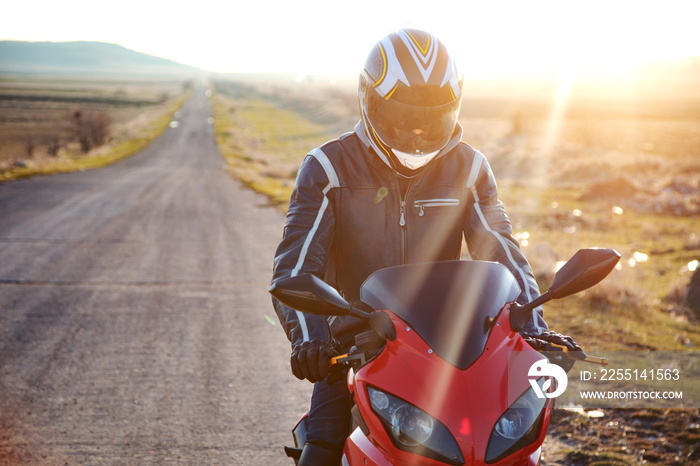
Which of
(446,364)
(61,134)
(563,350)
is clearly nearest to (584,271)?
(563,350)

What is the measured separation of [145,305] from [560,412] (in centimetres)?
492

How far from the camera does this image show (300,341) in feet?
6.91

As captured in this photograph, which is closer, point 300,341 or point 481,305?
point 481,305

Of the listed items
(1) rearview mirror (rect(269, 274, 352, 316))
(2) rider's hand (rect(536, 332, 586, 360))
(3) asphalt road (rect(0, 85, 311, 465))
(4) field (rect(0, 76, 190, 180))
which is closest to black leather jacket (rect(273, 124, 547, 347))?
(2) rider's hand (rect(536, 332, 586, 360))

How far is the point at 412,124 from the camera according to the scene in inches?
96.7

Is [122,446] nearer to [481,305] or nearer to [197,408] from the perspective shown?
[197,408]

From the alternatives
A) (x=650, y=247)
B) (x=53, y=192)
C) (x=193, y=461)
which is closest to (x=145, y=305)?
(x=193, y=461)

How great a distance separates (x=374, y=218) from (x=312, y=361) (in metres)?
0.75

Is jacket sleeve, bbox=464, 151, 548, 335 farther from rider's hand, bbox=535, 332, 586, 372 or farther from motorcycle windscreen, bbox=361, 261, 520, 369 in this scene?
motorcycle windscreen, bbox=361, 261, 520, 369

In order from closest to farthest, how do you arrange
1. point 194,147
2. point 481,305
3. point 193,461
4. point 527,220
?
point 481,305
point 193,461
point 527,220
point 194,147

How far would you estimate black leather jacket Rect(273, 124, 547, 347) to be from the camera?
2.45 m

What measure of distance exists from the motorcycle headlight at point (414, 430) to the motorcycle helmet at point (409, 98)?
1.16m

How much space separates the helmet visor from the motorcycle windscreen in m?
0.74

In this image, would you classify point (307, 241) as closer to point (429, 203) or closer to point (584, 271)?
point (429, 203)
